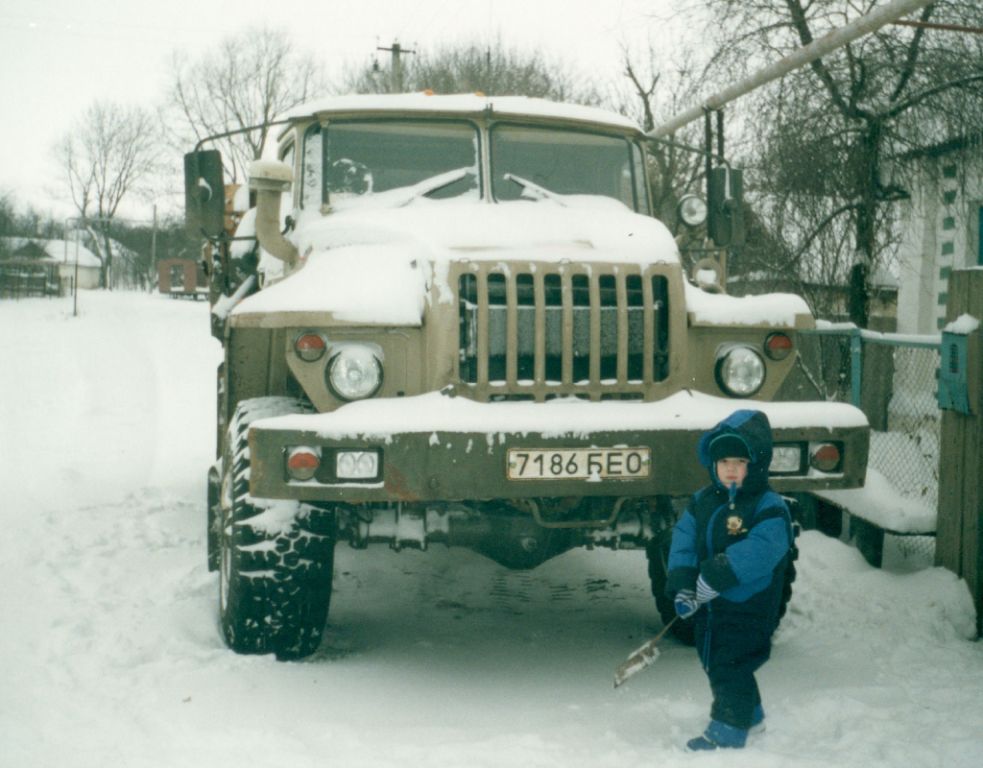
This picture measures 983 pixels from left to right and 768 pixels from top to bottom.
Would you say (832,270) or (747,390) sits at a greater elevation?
(832,270)

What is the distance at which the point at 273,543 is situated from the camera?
4.54 meters

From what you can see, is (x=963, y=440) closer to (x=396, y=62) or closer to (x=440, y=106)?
(x=440, y=106)

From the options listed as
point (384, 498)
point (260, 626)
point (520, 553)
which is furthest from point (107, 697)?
point (520, 553)

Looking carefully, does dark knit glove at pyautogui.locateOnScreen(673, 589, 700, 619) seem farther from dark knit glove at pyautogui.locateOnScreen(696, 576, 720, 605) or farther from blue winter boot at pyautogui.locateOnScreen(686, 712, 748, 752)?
blue winter boot at pyautogui.locateOnScreen(686, 712, 748, 752)

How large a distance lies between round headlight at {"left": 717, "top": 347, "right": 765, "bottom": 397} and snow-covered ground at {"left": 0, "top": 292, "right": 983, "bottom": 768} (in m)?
1.19

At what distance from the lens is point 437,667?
4.93 metres

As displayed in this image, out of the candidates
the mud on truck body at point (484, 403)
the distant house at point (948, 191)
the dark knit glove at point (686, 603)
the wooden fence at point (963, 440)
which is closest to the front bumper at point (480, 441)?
the mud on truck body at point (484, 403)

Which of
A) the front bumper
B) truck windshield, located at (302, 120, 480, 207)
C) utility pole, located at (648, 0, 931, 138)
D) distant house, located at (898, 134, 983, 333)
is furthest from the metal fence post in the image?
truck windshield, located at (302, 120, 480, 207)

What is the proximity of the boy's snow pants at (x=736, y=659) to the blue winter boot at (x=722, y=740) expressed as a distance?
0.10 ft

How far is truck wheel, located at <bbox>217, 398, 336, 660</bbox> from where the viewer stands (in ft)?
14.8

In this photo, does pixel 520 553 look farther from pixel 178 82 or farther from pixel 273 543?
pixel 178 82

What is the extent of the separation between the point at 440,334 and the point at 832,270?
8264mm

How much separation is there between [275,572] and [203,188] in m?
2.13

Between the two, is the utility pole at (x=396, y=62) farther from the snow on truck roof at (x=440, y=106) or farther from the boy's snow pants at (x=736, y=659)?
the boy's snow pants at (x=736, y=659)
